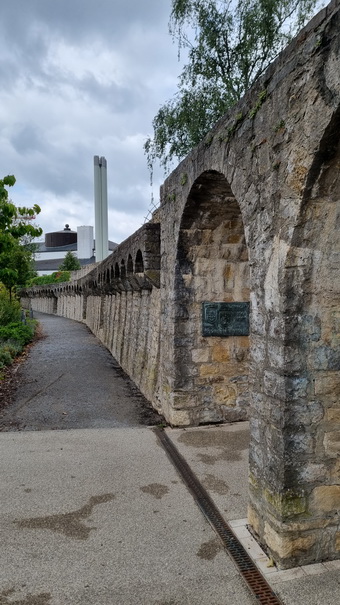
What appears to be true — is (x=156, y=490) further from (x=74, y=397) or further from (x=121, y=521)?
(x=74, y=397)

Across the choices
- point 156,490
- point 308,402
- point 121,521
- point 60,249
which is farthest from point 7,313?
point 60,249

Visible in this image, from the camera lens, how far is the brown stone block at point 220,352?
5652 millimetres

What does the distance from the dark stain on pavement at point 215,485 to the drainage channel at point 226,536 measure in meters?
0.06

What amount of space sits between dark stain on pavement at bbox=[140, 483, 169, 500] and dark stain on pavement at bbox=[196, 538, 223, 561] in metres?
0.73

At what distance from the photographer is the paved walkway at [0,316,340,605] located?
8.80ft

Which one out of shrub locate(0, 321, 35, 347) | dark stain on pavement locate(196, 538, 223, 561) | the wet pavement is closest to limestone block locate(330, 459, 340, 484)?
dark stain on pavement locate(196, 538, 223, 561)

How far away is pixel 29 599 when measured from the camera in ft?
8.55

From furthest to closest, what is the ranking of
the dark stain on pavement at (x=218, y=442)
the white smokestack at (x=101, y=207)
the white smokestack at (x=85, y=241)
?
the white smokestack at (x=85, y=241)
the white smokestack at (x=101, y=207)
the dark stain on pavement at (x=218, y=442)

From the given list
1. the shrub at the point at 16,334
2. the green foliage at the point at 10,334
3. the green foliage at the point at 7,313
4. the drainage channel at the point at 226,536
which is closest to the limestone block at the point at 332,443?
the drainage channel at the point at 226,536

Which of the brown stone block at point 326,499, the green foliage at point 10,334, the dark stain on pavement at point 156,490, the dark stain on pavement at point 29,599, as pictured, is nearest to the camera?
the dark stain on pavement at point 29,599

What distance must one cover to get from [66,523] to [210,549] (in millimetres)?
1042

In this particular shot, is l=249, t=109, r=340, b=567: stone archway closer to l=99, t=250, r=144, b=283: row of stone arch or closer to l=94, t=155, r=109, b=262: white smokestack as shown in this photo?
Answer: l=99, t=250, r=144, b=283: row of stone arch

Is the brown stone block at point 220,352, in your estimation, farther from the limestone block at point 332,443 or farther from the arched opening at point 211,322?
the limestone block at point 332,443

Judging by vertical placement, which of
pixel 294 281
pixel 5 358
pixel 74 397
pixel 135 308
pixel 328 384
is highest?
pixel 294 281
